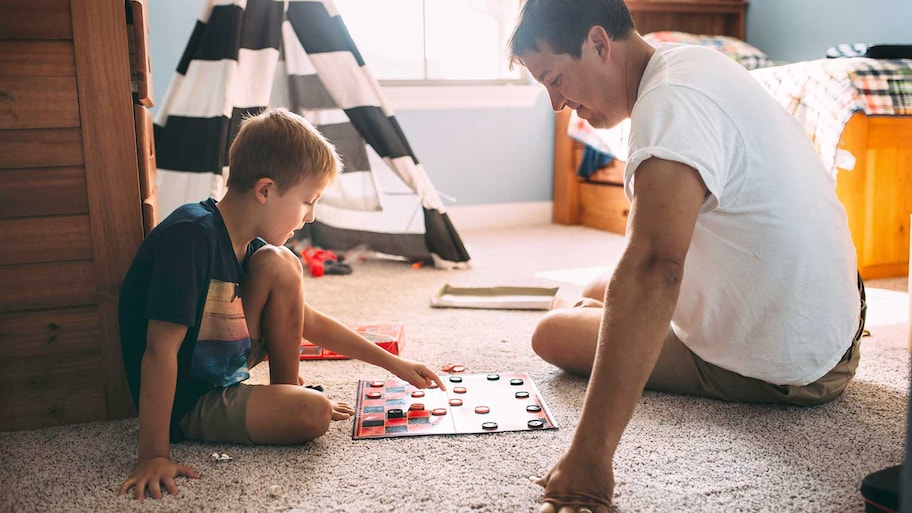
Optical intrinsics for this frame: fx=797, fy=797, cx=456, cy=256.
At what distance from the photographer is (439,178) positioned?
333cm

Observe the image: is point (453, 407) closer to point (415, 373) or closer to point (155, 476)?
point (415, 373)

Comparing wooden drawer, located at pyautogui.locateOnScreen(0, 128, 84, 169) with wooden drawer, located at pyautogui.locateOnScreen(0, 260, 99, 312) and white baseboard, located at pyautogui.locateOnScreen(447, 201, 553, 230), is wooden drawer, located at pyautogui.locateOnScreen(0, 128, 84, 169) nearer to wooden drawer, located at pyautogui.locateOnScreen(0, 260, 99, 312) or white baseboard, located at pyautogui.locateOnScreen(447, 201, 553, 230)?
wooden drawer, located at pyautogui.locateOnScreen(0, 260, 99, 312)

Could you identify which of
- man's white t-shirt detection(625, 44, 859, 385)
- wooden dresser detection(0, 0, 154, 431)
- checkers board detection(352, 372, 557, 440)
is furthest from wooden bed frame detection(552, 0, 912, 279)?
wooden dresser detection(0, 0, 154, 431)

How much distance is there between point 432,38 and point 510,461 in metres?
2.51

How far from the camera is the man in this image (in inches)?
36.4

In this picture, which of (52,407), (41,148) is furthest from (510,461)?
(41,148)

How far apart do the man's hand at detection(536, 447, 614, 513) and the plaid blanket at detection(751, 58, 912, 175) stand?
1.55 metres

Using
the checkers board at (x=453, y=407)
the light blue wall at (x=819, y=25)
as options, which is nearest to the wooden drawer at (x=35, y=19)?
the checkers board at (x=453, y=407)

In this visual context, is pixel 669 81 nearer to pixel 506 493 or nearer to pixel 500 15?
pixel 506 493

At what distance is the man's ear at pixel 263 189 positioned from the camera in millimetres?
1161

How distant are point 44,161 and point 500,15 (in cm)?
249

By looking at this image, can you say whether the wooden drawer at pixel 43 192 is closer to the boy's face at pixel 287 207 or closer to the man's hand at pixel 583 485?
the boy's face at pixel 287 207

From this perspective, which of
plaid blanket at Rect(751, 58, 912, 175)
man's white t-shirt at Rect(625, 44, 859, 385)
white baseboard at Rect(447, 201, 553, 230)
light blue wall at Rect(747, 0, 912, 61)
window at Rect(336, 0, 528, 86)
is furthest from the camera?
white baseboard at Rect(447, 201, 553, 230)

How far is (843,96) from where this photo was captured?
84.8 inches
